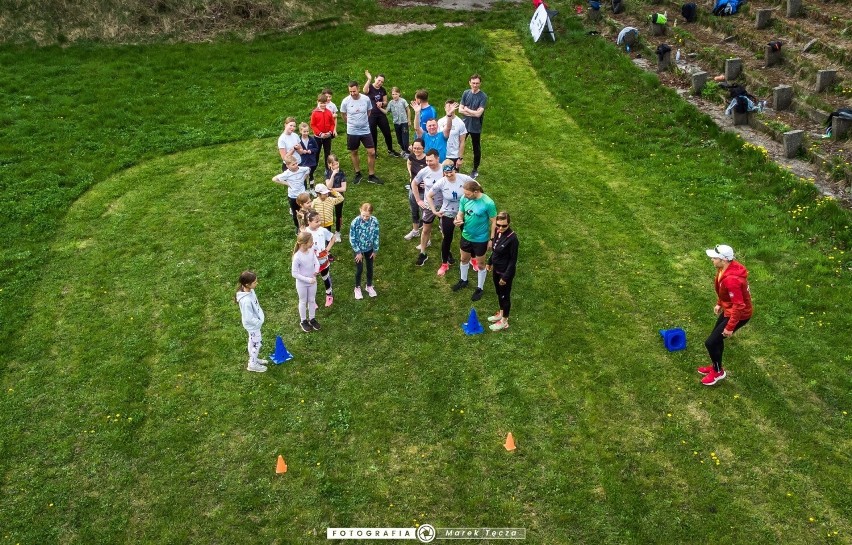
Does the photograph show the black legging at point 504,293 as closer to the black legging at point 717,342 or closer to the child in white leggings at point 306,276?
the child in white leggings at point 306,276

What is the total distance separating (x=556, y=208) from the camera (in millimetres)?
14070

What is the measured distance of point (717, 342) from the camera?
9.10 m

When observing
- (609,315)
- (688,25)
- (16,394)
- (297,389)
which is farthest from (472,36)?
(16,394)

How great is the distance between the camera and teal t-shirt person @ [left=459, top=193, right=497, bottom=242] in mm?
10508

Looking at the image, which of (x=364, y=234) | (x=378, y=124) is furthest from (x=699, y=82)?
(x=364, y=234)

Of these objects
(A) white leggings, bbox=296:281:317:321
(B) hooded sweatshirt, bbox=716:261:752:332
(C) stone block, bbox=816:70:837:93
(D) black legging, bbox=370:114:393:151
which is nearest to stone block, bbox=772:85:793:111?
(C) stone block, bbox=816:70:837:93

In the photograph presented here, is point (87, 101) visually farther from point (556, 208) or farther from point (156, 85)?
point (556, 208)

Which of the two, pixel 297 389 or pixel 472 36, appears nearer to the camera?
pixel 297 389

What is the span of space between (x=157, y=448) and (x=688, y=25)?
2111 cm

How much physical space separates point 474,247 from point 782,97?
33.5 feet

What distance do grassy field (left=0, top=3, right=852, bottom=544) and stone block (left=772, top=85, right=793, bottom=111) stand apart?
1686 millimetres

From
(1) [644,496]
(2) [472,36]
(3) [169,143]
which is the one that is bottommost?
(1) [644,496]

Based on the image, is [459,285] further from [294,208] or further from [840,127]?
[840,127]

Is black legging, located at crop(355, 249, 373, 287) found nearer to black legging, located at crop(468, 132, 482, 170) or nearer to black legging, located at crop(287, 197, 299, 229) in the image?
black legging, located at crop(287, 197, 299, 229)
